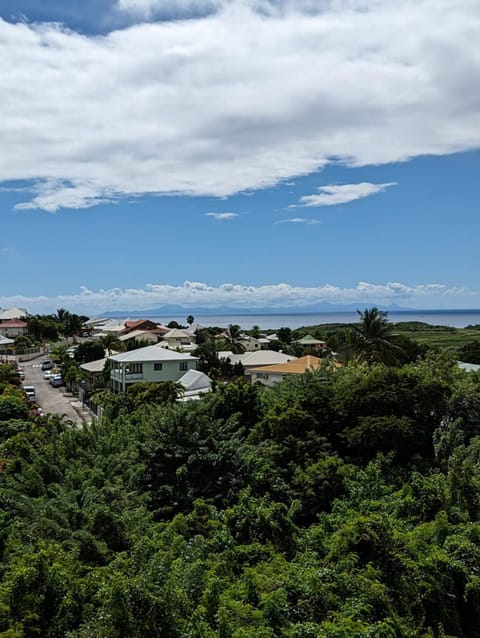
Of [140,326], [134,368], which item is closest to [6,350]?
[140,326]

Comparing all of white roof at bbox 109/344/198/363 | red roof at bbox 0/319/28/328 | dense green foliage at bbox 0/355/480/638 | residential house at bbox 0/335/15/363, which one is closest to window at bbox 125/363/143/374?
white roof at bbox 109/344/198/363

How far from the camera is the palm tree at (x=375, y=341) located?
37.4 meters

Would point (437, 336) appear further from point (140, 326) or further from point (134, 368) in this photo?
point (134, 368)

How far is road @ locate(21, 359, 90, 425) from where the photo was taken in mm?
44444

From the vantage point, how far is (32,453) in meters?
17.9

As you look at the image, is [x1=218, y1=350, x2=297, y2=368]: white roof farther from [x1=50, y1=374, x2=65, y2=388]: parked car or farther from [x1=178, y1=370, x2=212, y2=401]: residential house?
[x1=50, y1=374, x2=65, y2=388]: parked car

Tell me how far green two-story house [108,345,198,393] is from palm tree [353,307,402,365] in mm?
18095

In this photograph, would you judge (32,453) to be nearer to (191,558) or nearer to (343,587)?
(191,558)

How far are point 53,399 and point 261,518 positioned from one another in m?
42.5

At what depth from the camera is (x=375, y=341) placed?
1476 inches

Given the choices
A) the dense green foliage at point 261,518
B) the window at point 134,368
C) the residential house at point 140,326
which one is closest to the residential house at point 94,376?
the window at point 134,368

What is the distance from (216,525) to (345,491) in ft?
15.9

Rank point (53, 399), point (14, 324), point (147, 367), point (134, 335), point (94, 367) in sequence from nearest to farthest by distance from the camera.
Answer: point (147, 367) → point (53, 399) → point (94, 367) → point (134, 335) → point (14, 324)

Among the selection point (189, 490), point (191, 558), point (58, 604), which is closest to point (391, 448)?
point (189, 490)
